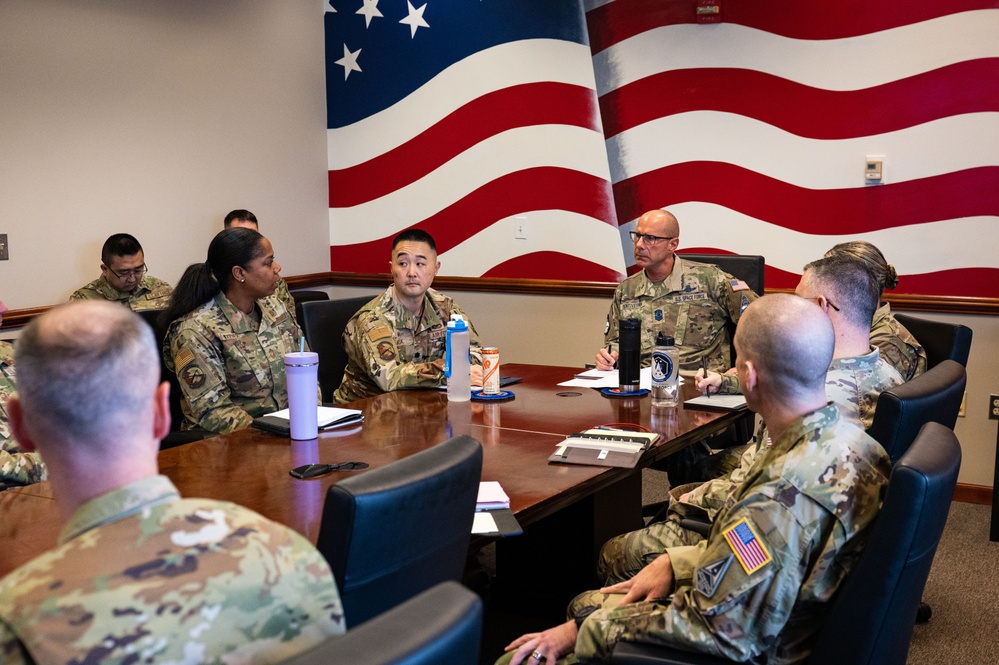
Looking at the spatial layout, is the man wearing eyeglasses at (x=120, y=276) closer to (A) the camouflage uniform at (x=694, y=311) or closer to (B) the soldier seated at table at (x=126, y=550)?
(A) the camouflage uniform at (x=694, y=311)

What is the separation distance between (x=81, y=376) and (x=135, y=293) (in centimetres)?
421

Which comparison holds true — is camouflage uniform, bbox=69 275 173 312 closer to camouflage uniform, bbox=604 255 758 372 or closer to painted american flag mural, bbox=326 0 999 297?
painted american flag mural, bbox=326 0 999 297

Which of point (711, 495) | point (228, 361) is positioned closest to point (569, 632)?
point (711, 495)

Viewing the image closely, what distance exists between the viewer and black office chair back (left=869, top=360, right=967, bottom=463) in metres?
2.37

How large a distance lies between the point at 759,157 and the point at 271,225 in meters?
2.96

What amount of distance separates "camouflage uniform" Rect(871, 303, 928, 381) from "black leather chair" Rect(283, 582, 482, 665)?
2839 millimetres

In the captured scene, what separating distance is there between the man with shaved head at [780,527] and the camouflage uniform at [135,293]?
367cm

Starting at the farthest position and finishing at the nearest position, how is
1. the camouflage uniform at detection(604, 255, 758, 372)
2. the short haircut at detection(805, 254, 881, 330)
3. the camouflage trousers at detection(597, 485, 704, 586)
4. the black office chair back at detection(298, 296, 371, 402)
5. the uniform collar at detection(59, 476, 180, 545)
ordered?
the camouflage uniform at detection(604, 255, 758, 372) → the black office chair back at detection(298, 296, 371, 402) → the short haircut at detection(805, 254, 881, 330) → the camouflage trousers at detection(597, 485, 704, 586) → the uniform collar at detection(59, 476, 180, 545)

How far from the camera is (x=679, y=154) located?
17.5 ft

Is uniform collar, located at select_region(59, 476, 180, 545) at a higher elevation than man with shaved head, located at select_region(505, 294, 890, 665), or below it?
higher

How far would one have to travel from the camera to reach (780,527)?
1728mm

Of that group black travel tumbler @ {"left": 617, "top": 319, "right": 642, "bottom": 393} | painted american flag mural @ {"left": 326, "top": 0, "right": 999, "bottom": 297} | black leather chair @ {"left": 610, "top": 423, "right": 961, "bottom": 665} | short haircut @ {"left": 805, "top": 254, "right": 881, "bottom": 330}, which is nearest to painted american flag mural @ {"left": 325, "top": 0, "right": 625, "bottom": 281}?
painted american flag mural @ {"left": 326, "top": 0, "right": 999, "bottom": 297}

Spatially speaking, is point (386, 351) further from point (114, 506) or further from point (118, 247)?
point (114, 506)

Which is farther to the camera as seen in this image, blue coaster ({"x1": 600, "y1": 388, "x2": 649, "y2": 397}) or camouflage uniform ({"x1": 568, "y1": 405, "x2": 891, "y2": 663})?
blue coaster ({"x1": 600, "y1": 388, "x2": 649, "y2": 397})
